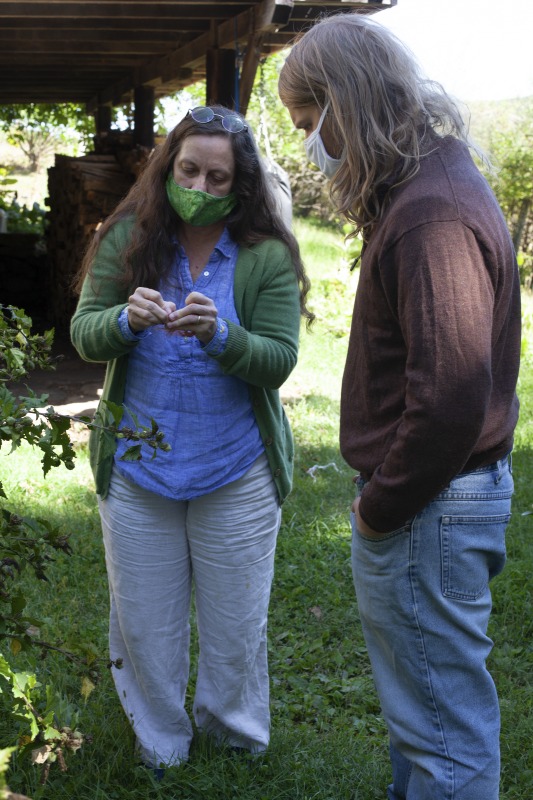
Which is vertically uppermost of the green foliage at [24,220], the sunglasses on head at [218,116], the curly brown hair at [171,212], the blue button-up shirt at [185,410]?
the sunglasses on head at [218,116]

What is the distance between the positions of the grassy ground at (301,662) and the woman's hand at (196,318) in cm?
115

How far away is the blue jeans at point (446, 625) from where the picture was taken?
190 centimetres

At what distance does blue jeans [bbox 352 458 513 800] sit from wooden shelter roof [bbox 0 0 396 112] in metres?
3.72

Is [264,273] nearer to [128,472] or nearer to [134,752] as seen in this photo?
[128,472]

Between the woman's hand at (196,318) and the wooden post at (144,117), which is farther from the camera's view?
the wooden post at (144,117)

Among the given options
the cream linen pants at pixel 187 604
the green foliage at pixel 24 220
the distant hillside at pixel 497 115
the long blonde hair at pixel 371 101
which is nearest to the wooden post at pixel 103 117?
the green foliage at pixel 24 220

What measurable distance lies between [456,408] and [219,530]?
42.4 inches

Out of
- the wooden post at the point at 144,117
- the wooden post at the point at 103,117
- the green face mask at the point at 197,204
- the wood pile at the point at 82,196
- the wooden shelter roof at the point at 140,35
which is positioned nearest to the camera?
the green face mask at the point at 197,204

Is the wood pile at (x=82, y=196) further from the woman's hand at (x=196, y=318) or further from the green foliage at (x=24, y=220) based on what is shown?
the woman's hand at (x=196, y=318)

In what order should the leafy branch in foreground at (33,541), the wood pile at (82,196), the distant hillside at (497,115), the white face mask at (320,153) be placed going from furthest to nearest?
the distant hillside at (497,115), the wood pile at (82,196), the white face mask at (320,153), the leafy branch in foreground at (33,541)

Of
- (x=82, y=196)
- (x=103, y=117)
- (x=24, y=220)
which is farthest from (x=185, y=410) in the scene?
(x=24, y=220)

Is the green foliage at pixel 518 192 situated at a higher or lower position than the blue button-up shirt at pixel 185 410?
lower

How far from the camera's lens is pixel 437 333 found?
5.62ft

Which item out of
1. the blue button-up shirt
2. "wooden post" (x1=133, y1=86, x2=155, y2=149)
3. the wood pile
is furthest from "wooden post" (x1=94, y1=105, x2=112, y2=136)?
the blue button-up shirt
